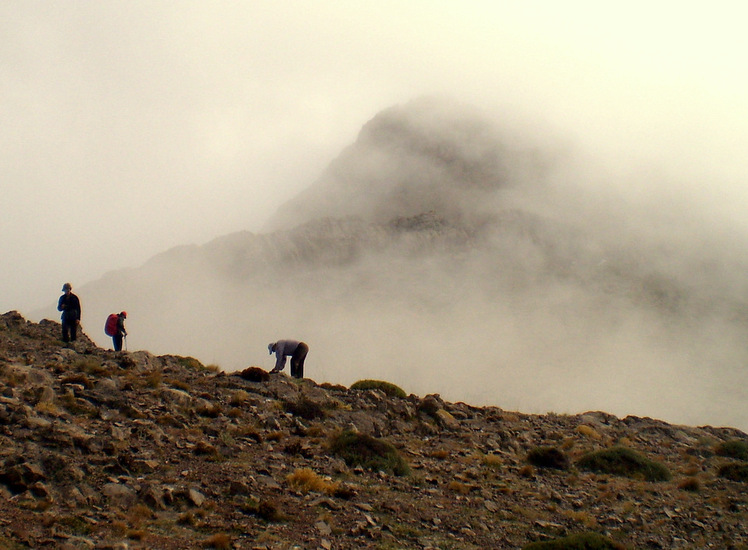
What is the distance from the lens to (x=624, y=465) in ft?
66.8

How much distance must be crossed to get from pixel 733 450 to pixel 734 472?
5.29 metres

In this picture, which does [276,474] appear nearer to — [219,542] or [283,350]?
[219,542]

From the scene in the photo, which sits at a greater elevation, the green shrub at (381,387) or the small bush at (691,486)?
the green shrub at (381,387)

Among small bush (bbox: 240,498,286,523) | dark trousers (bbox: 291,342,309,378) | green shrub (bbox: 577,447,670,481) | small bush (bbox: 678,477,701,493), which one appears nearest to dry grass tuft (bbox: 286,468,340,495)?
small bush (bbox: 240,498,286,523)

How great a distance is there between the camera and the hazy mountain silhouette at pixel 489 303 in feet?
402

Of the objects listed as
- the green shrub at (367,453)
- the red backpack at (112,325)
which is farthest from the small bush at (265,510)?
the red backpack at (112,325)

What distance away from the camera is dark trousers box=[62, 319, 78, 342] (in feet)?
80.1

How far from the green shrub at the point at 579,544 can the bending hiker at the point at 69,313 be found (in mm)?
19158

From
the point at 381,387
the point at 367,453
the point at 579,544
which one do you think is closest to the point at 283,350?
the point at 381,387

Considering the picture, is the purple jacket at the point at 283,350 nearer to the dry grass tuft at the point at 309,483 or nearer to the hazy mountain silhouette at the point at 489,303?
the dry grass tuft at the point at 309,483

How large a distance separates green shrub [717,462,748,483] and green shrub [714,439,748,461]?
413 centimetres

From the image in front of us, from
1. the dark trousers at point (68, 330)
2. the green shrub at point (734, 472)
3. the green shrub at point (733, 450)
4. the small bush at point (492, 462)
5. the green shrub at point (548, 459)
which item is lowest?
the small bush at point (492, 462)

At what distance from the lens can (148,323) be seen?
6609 inches

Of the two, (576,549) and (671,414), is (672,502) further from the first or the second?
(671,414)
